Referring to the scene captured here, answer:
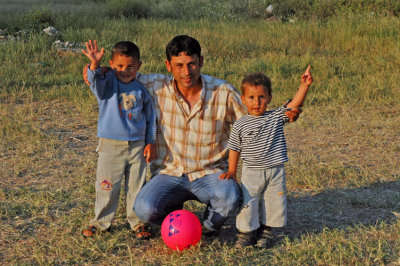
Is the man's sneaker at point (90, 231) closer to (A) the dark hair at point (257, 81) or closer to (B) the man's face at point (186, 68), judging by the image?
(B) the man's face at point (186, 68)

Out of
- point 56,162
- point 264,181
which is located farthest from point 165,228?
point 56,162

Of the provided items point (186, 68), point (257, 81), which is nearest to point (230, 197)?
point (257, 81)

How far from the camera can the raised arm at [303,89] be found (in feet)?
12.5

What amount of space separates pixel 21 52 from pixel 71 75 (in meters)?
1.76

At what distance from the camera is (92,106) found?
333 inches

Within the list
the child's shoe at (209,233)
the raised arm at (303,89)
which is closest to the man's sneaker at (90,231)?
the child's shoe at (209,233)

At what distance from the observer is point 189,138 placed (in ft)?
14.0

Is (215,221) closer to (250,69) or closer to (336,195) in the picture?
(336,195)

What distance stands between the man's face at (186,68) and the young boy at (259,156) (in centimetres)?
41

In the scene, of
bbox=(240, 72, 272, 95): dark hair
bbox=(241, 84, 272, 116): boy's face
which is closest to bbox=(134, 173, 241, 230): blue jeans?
bbox=(241, 84, 272, 116): boy's face

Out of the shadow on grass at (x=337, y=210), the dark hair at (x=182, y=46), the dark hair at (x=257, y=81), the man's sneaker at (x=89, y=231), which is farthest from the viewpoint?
the shadow on grass at (x=337, y=210)

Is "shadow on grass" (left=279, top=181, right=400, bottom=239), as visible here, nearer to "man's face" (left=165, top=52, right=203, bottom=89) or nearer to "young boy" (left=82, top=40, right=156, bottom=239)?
"young boy" (left=82, top=40, right=156, bottom=239)

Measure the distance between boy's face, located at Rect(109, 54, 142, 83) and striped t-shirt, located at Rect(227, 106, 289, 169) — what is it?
35.5 inches

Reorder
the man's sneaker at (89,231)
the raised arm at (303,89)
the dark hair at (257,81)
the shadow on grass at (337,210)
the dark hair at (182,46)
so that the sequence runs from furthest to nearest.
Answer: the shadow on grass at (337,210), the man's sneaker at (89,231), the dark hair at (182,46), the dark hair at (257,81), the raised arm at (303,89)
